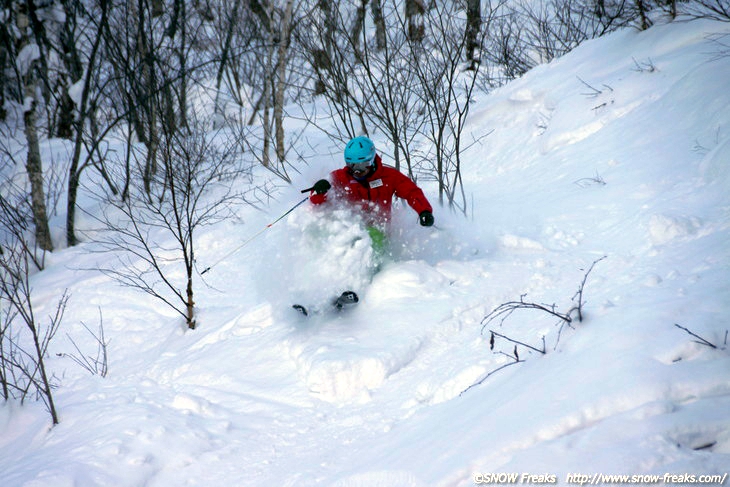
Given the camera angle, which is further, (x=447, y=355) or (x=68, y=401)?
(x=68, y=401)

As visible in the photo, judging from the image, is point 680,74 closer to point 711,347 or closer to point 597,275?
point 597,275

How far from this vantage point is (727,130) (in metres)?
4.70

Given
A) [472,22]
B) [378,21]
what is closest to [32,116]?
[378,21]

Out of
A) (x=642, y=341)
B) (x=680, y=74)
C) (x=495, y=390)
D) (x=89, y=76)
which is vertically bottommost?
(x=495, y=390)

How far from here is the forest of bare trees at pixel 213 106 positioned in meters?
5.87

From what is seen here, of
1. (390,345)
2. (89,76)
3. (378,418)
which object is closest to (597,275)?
(390,345)

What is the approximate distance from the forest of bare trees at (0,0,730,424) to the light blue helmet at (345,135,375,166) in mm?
1243

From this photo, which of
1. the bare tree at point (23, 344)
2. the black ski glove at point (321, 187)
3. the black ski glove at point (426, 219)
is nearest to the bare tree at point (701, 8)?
the black ski glove at point (426, 219)

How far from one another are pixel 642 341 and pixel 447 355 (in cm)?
138

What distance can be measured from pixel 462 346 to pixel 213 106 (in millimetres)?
13538

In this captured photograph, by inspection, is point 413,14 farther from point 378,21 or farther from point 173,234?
point 173,234

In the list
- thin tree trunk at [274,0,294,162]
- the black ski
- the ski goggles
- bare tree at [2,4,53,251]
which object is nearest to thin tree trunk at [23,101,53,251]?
bare tree at [2,4,53,251]

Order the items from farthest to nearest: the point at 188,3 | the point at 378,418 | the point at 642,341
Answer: the point at 188,3 < the point at 378,418 < the point at 642,341

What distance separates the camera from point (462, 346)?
3.50m
